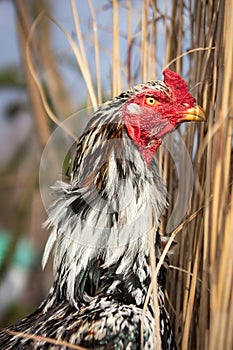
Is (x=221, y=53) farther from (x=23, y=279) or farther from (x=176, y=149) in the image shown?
(x=23, y=279)

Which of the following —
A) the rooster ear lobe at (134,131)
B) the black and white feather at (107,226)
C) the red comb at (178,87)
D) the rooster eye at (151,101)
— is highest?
the red comb at (178,87)

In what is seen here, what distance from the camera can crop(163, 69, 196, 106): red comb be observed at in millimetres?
956

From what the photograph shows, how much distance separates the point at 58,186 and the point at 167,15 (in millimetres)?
405

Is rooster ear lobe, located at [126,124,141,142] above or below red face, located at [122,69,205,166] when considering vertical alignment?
below

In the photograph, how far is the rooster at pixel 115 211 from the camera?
93cm

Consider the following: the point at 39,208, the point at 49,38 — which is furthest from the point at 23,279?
the point at 49,38

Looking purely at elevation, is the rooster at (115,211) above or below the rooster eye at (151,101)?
below

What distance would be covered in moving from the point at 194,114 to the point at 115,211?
0.67 feet

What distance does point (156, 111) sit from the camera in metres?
0.96

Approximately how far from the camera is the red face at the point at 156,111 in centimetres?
94

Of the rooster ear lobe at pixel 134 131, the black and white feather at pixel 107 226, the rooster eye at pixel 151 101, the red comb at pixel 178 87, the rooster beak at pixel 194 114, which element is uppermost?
the red comb at pixel 178 87

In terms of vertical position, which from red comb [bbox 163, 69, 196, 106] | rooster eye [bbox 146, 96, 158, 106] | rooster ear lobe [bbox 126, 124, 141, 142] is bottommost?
rooster ear lobe [bbox 126, 124, 141, 142]

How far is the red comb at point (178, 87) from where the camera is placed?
96 centimetres

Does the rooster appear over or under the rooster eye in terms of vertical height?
under
